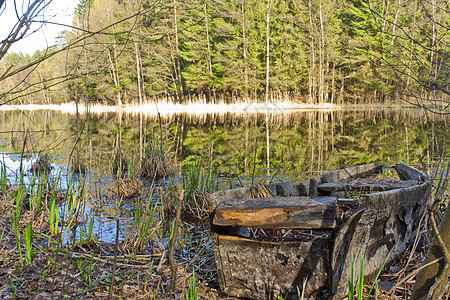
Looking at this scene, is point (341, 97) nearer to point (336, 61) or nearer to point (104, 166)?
point (336, 61)

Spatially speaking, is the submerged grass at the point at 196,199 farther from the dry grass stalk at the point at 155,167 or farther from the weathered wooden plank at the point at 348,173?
the dry grass stalk at the point at 155,167

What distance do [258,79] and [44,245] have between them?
29130 millimetres

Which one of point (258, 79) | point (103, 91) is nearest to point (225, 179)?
point (258, 79)

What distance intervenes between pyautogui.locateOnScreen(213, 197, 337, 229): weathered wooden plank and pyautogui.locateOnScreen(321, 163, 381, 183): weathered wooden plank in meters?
1.95

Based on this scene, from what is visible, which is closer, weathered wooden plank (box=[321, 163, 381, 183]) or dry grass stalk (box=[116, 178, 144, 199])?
weathered wooden plank (box=[321, 163, 381, 183])

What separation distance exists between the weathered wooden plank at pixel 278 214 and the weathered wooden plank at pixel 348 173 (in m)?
1.95

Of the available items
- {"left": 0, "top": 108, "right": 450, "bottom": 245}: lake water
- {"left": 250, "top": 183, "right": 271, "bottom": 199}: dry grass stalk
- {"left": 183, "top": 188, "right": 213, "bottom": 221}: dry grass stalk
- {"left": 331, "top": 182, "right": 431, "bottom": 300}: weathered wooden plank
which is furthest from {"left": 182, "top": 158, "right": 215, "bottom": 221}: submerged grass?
{"left": 331, "top": 182, "right": 431, "bottom": 300}: weathered wooden plank

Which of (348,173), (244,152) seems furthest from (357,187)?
(244,152)

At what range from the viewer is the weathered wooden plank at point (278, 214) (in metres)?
2.34

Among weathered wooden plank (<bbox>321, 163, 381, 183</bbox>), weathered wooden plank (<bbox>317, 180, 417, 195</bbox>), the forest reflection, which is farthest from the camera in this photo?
the forest reflection

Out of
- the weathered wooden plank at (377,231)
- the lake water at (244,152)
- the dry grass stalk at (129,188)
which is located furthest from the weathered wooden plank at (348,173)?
the dry grass stalk at (129,188)

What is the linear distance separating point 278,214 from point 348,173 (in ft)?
8.90

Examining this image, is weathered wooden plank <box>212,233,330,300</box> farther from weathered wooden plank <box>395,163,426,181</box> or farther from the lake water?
weathered wooden plank <box>395,163,426,181</box>

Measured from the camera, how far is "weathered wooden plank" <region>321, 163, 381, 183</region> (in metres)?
4.36
